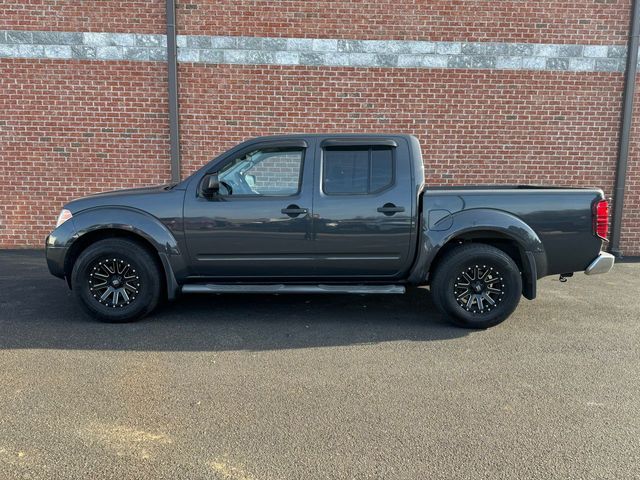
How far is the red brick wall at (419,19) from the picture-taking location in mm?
8086

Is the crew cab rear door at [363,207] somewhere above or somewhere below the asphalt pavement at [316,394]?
above

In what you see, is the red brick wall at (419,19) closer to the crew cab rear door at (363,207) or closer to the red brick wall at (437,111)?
the red brick wall at (437,111)

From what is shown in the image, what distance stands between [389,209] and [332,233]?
0.59 m

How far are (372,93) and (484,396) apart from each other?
6038 mm

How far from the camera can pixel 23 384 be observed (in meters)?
3.49

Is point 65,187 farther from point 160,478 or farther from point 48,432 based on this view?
point 160,478

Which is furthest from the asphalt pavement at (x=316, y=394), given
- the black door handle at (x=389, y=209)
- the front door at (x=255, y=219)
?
the black door handle at (x=389, y=209)

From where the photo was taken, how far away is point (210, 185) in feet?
15.2

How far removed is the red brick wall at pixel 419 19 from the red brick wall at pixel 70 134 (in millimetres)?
1409

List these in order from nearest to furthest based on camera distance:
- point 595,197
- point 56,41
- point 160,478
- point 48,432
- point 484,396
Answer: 1. point 160,478
2. point 48,432
3. point 484,396
4. point 595,197
5. point 56,41

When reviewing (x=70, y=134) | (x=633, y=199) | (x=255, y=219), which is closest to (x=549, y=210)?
(x=255, y=219)

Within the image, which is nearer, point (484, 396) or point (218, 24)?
point (484, 396)

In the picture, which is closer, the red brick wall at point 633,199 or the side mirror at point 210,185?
the side mirror at point 210,185

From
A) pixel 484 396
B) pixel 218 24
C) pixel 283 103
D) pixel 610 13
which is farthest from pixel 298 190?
pixel 610 13
